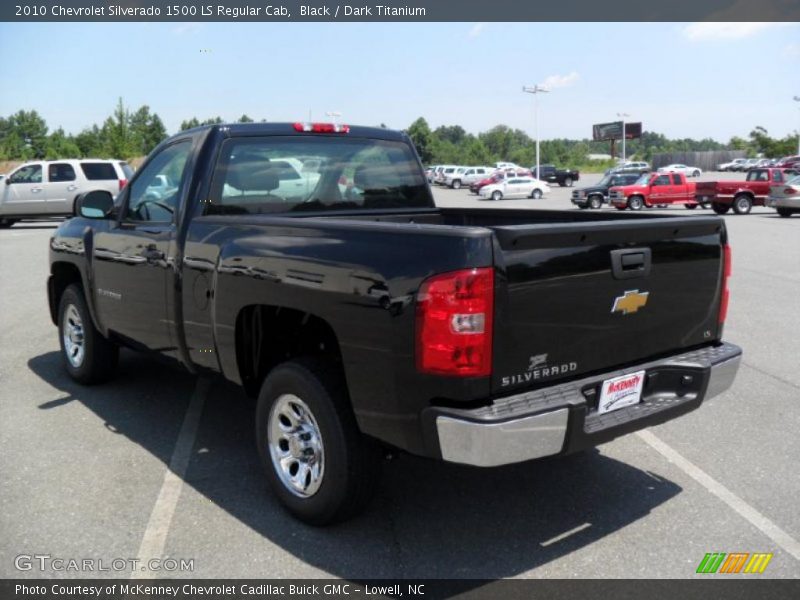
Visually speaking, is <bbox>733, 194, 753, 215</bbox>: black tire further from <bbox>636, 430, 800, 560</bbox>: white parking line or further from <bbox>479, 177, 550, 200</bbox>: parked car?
<bbox>636, 430, 800, 560</bbox>: white parking line

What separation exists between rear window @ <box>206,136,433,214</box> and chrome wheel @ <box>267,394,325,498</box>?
4.57ft

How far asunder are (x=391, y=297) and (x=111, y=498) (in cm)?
207

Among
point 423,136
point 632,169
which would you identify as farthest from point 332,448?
point 423,136

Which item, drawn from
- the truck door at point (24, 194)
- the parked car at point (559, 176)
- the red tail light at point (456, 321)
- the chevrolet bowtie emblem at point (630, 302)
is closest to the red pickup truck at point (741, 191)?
the truck door at point (24, 194)

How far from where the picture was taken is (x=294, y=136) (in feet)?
16.0

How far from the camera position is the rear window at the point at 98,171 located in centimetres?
2298

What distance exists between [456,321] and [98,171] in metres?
22.8

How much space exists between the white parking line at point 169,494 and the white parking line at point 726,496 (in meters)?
2.80

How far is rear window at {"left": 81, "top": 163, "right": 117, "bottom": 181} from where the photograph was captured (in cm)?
2298

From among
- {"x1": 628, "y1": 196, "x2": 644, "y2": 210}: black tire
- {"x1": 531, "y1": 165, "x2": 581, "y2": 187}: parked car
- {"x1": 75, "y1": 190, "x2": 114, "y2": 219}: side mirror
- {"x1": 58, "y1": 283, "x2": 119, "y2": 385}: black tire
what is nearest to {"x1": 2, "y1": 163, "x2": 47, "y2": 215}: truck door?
{"x1": 58, "y1": 283, "x2": 119, "y2": 385}: black tire

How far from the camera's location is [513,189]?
46656 mm

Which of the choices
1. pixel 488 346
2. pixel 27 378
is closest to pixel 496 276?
pixel 488 346

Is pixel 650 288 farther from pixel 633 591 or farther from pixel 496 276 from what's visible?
pixel 633 591

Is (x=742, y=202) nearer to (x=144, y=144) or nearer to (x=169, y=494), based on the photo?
(x=169, y=494)
